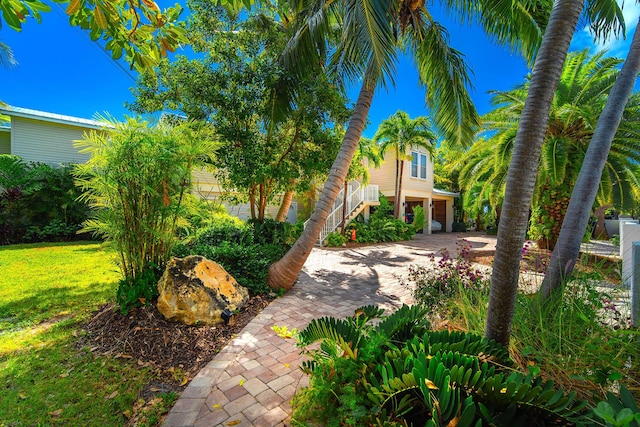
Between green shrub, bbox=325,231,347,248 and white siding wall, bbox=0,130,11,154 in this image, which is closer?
green shrub, bbox=325,231,347,248

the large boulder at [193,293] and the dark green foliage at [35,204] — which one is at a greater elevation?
the dark green foliage at [35,204]

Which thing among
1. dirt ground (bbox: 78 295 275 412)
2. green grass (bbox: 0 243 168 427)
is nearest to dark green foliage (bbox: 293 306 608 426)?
dirt ground (bbox: 78 295 275 412)

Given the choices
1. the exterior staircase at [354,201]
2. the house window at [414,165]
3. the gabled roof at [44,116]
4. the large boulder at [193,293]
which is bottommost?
the large boulder at [193,293]

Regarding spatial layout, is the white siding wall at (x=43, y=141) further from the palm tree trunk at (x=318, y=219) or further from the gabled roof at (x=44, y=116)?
the palm tree trunk at (x=318, y=219)

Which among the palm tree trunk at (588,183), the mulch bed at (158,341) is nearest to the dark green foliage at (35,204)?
the mulch bed at (158,341)

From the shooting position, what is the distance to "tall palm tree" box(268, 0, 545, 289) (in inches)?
217

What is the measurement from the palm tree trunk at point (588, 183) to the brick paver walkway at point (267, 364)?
2675mm

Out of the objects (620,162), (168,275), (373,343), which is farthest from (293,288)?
(620,162)

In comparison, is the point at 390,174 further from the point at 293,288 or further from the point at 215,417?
the point at 215,417

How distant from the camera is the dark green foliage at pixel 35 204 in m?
10.5

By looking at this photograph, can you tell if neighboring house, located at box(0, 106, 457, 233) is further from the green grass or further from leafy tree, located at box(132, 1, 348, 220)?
the green grass

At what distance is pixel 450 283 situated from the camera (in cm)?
389

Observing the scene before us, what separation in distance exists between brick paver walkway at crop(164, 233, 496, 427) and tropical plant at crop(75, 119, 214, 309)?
1.74m

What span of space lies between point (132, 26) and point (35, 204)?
13.2 meters
